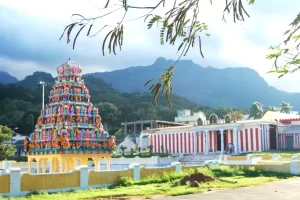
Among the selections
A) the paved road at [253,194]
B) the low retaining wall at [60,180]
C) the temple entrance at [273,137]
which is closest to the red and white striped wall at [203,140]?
the temple entrance at [273,137]

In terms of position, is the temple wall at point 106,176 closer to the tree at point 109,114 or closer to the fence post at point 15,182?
the fence post at point 15,182

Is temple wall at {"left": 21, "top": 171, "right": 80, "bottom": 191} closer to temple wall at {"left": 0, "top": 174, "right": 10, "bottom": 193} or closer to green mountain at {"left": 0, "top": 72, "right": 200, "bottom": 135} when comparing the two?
temple wall at {"left": 0, "top": 174, "right": 10, "bottom": 193}

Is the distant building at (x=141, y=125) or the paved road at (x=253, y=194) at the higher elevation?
the distant building at (x=141, y=125)

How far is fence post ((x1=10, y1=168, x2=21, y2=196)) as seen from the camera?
14242mm

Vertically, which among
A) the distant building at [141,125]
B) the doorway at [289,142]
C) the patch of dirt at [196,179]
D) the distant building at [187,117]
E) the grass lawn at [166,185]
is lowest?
the grass lawn at [166,185]

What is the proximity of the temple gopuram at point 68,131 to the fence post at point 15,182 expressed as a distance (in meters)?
4.74

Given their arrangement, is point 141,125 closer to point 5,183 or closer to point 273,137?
point 273,137

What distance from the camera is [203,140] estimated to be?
4519cm

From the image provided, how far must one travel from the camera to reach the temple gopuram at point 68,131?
19.7m

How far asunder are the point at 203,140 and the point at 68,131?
89.6 feet

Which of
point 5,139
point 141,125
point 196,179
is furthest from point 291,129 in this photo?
point 141,125

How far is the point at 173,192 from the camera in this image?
47.3ft

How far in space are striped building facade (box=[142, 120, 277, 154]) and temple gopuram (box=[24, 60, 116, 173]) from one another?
2305 centimetres

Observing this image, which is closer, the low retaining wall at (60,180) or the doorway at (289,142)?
the low retaining wall at (60,180)
